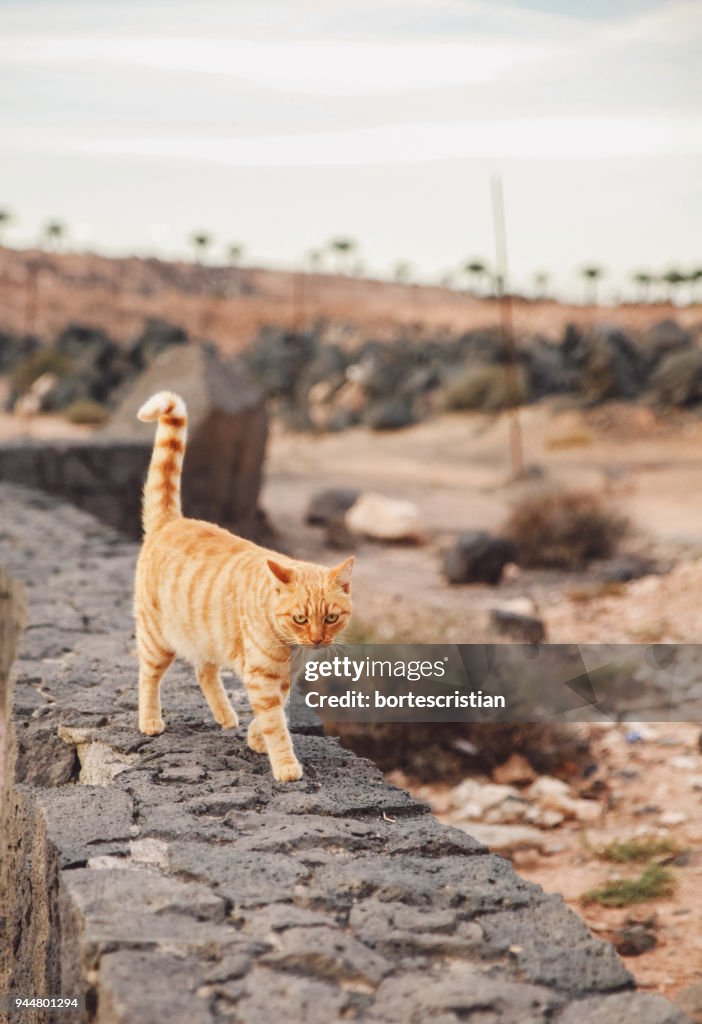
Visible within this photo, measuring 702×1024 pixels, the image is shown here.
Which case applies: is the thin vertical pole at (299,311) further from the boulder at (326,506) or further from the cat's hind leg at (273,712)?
the cat's hind leg at (273,712)

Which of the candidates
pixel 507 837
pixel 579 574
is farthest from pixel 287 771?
pixel 579 574

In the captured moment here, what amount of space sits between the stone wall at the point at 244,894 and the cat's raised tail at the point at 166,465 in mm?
763

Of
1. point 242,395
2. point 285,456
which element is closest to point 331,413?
point 285,456

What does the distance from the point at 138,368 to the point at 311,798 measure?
26.6 m

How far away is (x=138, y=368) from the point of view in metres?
29.5

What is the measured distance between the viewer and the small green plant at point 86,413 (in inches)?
979

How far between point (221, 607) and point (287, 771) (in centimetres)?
57

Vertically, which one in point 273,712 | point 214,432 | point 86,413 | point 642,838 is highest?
point 86,413

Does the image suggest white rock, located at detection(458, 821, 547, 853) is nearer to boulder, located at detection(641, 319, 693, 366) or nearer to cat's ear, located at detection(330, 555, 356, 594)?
cat's ear, located at detection(330, 555, 356, 594)

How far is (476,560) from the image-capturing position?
485 inches

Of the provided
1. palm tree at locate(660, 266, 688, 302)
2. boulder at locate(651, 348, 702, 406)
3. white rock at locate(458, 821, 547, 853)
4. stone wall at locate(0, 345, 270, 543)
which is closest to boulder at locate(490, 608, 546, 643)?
white rock at locate(458, 821, 547, 853)

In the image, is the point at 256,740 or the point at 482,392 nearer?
the point at 256,740

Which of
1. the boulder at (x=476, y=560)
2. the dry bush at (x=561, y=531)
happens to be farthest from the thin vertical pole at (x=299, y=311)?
the boulder at (x=476, y=560)

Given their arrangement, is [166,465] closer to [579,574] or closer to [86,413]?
[579,574]
